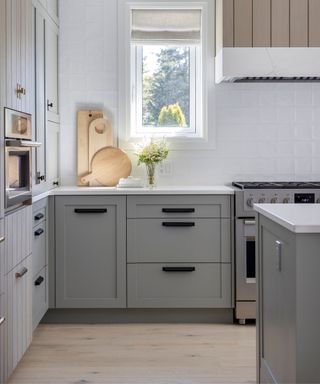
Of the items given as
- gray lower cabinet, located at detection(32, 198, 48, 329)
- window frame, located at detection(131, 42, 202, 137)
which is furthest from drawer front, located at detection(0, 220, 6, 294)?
window frame, located at detection(131, 42, 202, 137)

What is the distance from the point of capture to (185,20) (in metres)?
4.62

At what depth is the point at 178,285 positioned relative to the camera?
13.6 feet

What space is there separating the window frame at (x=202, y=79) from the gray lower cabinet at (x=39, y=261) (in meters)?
1.02

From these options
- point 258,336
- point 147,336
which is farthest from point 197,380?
point 147,336

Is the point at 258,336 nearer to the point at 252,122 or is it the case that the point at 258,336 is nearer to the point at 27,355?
the point at 27,355

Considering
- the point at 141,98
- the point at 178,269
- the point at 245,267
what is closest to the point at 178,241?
the point at 178,269

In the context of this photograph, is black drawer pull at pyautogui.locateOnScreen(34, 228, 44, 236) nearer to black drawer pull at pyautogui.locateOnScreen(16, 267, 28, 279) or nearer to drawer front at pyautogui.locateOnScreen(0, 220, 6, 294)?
black drawer pull at pyautogui.locateOnScreen(16, 267, 28, 279)

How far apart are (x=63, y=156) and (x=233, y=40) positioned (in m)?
1.57

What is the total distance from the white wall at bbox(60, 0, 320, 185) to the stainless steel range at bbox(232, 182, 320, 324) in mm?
622

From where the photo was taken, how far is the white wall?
15.1 feet

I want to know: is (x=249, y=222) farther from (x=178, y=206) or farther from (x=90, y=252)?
(x=90, y=252)

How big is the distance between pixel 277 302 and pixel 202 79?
8.67 feet

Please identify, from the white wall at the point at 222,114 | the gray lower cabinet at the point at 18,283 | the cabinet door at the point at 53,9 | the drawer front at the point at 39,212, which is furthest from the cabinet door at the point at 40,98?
the white wall at the point at 222,114

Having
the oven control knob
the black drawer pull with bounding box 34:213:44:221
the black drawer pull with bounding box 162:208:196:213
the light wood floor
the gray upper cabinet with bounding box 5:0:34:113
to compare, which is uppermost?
the gray upper cabinet with bounding box 5:0:34:113
